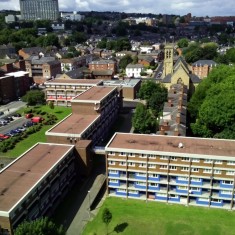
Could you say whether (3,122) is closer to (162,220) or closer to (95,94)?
(95,94)

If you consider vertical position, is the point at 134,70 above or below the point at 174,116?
below

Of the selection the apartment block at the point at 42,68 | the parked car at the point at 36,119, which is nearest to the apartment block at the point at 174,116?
the parked car at the point at 36,119

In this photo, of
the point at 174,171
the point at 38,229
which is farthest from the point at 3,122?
the point at 38,229

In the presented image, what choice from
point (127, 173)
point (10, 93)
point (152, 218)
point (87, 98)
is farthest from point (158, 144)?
point (10, 93)

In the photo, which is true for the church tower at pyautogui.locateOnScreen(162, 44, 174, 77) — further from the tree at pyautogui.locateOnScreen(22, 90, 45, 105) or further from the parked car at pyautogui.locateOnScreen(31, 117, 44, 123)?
the parked car at pyautogui.locateOnScreen(31, 117, 44, 123)

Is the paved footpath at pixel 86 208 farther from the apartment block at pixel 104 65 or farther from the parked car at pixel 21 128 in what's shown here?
the apartment block at pixel 104 65
